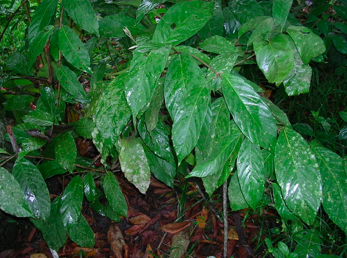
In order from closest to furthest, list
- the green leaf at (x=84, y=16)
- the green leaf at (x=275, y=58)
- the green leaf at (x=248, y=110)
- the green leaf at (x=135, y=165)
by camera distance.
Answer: the green leaf at (x=248, y=110)
the green leaf at (x=275, y=58)
the green leaf at (x=84, y=16)
the green leaf at (x=135, y=165)

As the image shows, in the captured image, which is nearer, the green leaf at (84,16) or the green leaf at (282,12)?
the green leaf at (282,12)

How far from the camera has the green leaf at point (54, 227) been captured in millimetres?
1530

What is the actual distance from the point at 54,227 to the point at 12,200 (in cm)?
54

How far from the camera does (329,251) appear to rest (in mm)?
1668

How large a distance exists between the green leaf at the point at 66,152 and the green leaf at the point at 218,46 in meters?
0.70

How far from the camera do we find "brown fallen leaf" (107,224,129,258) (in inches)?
73.6

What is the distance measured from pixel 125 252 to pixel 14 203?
3.15 feet

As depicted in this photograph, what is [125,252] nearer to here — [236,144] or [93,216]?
[93,216]

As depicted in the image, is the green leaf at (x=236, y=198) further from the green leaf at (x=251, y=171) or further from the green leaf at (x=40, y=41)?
the green leaf at (x=40, y=41)

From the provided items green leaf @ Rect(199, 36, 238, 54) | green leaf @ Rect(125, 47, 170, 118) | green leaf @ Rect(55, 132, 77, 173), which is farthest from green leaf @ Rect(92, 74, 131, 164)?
green leaf @ Rect(55, 132, 77, 173)

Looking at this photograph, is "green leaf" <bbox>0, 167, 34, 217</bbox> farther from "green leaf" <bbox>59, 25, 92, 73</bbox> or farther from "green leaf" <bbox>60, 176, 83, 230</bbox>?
"green leaf" <bbox>59, 25, 92, 73</bbox>

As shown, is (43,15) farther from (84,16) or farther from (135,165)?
(135,165)

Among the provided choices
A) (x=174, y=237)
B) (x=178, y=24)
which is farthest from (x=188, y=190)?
(x=178, y=24)

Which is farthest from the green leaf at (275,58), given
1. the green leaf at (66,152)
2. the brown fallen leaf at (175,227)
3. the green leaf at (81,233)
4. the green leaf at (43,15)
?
the brown fallen leaf at (175,227)
